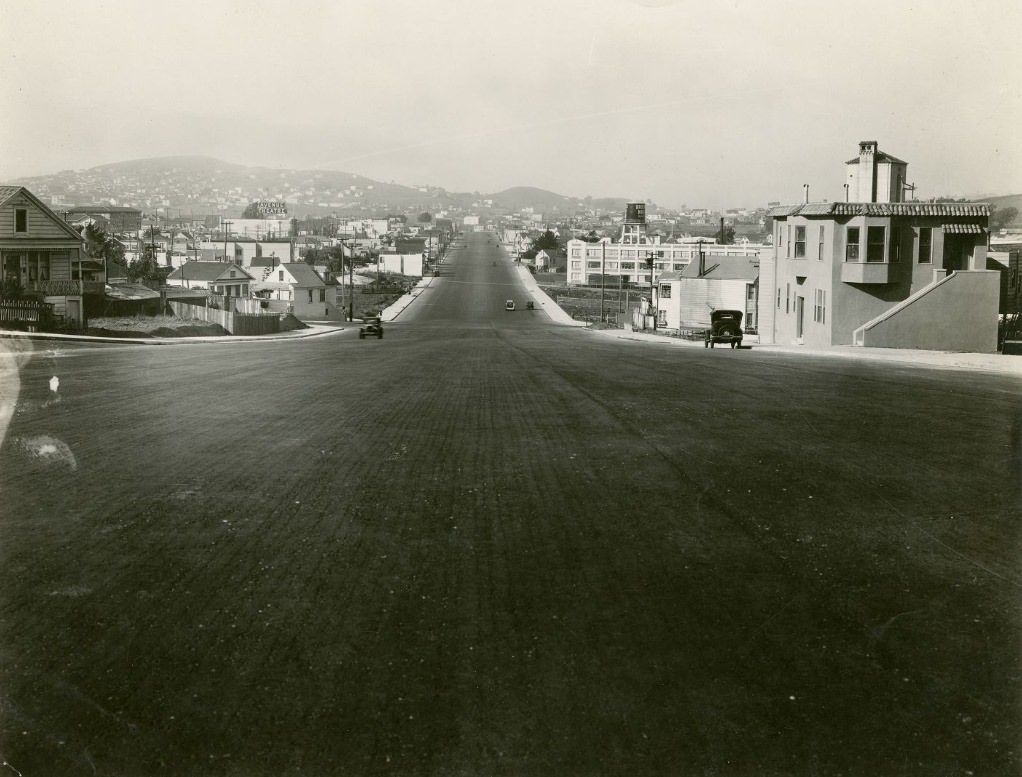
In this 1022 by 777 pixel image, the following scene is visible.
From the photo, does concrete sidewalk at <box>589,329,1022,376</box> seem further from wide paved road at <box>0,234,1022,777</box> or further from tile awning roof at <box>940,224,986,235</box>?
wide paved road at <box>0,234,1022,777</box>

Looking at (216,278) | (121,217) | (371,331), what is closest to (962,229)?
(371,331)

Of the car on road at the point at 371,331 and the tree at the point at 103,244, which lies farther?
the tree at the point at 103,244

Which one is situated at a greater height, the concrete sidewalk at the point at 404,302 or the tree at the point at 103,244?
the tree at the point at 103,244

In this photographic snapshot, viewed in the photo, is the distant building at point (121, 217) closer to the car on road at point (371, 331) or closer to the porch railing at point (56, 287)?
the car on road at point (371, 331)

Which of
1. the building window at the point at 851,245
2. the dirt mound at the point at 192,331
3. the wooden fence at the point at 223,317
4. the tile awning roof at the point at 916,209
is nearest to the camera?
the tile awning roof at the point at 916,209

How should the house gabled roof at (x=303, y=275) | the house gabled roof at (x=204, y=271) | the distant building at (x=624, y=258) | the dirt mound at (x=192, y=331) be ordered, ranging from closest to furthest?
the dirt mound at (x=192, y=331) < the house gabled roof at (x=204, y=271) < the house gabled roof at (x=303, y=275) < the distant building at (x=624, y=258)

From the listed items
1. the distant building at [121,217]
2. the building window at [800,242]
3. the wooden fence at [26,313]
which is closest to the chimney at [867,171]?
the building window at [800,242]

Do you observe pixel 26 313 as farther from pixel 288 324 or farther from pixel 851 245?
pixel 851 245

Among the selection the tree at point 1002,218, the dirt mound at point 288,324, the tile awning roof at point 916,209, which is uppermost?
the tree at point 1002,218
